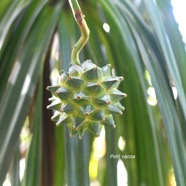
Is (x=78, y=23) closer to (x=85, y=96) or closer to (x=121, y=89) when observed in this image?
(x=85, y=96)

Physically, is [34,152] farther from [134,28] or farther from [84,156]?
[134,28]

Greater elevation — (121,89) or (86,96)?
(121,89)

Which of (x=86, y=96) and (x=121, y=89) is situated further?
(x=121, y=89)

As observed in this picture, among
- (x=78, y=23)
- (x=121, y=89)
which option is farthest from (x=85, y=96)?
(x=121, y=89)

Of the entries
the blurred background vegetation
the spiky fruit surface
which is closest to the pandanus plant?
the spiky fruit surface

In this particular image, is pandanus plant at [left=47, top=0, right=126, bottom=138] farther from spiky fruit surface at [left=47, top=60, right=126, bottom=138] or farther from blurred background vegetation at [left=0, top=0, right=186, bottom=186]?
blurred background vegetation at [left=0, top=0, right=186, bottom=186]

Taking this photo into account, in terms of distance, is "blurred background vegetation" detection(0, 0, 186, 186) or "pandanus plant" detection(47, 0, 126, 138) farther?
"blurred background vegetation" detection(0, 0, 186, 186)

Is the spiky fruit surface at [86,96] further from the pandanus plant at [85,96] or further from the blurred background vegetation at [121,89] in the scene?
the blurred background vegetation at [121,89]

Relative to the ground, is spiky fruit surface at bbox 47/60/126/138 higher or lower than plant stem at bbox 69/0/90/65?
lower

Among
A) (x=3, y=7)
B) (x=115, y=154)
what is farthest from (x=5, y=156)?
(x=3, y=7)
